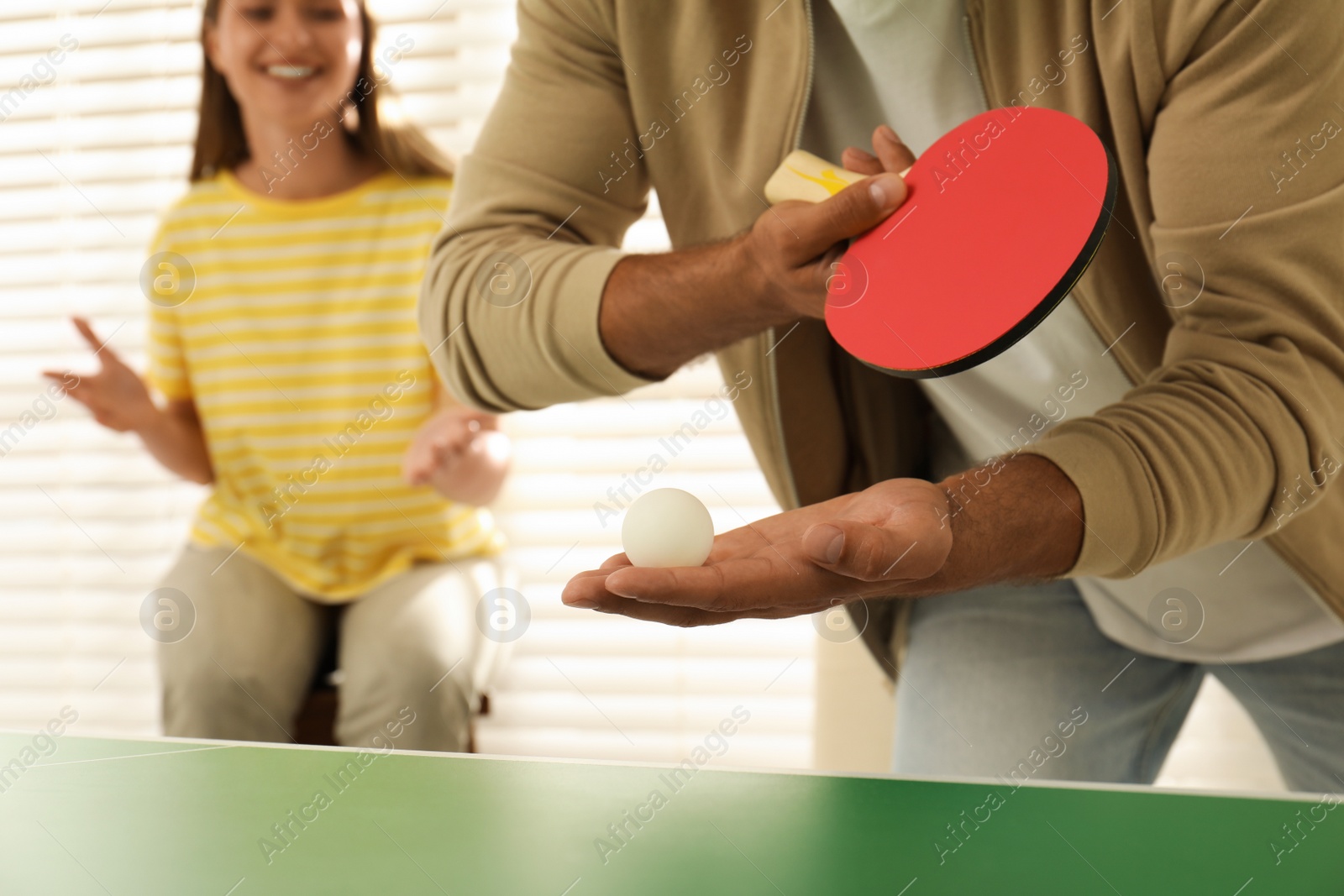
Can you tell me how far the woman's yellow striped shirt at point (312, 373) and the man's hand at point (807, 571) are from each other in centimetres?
105

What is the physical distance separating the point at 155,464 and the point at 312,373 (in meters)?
0.61

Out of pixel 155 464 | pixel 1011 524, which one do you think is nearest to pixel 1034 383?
pixel 1011 524

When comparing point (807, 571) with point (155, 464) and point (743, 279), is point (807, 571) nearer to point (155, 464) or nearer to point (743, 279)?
point (743, 279)

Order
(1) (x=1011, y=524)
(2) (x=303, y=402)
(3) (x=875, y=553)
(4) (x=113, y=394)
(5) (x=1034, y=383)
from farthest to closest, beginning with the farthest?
(2) (x=303, y=402), (4) (x=113, y=394), (5) (x=1034, y=383), (1) (x=1011, y=524), (3) (x=875, y=553)

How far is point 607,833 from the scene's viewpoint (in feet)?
2.49

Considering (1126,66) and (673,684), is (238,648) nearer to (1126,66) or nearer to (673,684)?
(673,684)

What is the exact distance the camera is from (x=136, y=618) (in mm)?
2324

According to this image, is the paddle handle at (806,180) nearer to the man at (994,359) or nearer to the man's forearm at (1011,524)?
the man at (994,359)

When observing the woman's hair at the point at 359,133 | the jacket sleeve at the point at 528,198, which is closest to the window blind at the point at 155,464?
the woman's hair at the point at 359,133

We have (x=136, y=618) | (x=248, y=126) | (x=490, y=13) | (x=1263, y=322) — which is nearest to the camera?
(x=1263, y=322)

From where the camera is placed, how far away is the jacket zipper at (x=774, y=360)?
100cm

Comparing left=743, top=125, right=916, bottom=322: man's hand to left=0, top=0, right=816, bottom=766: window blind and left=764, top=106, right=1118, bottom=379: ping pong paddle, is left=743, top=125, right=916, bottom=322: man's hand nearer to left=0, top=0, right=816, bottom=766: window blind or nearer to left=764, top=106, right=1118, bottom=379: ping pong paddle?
left=764, top=106, right=1118, bottom=379: ping pong paddle

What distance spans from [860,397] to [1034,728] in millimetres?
354

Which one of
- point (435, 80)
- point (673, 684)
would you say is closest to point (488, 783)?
point (673, 684)
